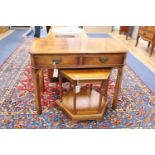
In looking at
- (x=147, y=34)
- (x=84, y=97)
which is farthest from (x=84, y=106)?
(x=147, y=34)

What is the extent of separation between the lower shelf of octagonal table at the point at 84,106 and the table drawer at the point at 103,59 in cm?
47

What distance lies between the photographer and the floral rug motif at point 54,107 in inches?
61.2

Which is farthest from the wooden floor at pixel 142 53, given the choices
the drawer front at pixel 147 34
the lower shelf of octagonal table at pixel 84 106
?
the lower shelf of octagonal table at pixel 84 106

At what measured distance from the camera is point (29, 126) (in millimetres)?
1512

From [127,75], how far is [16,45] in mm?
2667

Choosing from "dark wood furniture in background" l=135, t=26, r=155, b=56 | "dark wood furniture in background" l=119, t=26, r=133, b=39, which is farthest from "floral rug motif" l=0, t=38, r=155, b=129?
"dark wood furniture in background" l=119, t=26, r=133, b=39

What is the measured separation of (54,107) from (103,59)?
0.75 metres

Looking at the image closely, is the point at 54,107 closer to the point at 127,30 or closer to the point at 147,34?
the point at 147,34

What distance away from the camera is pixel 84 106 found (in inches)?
65.9

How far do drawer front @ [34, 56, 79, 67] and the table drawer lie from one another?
90 mm

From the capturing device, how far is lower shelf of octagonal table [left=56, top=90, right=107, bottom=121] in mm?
1588
